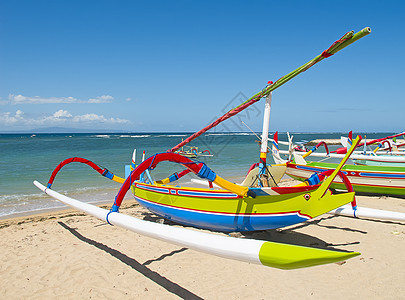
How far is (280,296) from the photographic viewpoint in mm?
3797

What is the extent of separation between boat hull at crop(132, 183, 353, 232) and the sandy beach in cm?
69

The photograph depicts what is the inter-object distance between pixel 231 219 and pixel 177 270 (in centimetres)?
132

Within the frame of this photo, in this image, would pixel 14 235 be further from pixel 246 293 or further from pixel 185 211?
pixel 246 293

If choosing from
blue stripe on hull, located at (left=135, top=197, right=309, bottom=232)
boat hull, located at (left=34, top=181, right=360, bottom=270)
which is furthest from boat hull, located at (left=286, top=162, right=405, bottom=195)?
boat hull, located at (left=34, top=181, right=360, bottom=270)

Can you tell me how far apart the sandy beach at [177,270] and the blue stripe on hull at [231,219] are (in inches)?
24.4

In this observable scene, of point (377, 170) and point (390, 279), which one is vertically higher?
point (377, 170)

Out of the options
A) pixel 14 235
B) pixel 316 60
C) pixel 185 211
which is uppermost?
pixel 316 60

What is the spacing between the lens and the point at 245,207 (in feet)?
16.0

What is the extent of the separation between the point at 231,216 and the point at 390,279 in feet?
8.78

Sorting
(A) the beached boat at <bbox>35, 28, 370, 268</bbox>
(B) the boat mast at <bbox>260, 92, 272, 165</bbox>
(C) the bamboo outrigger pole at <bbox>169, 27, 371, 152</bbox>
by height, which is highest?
(C) the bamboo outrigger pole at <bbox>169, 27, 371, 152</bbox>

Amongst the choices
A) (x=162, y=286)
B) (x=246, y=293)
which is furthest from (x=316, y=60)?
(x=162, y=286)

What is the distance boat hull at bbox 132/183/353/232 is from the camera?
455cm

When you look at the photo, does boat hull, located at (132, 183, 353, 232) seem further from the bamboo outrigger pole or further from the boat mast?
the bamboo outrigger pole

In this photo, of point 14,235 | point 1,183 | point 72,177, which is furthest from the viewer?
point 72,177
